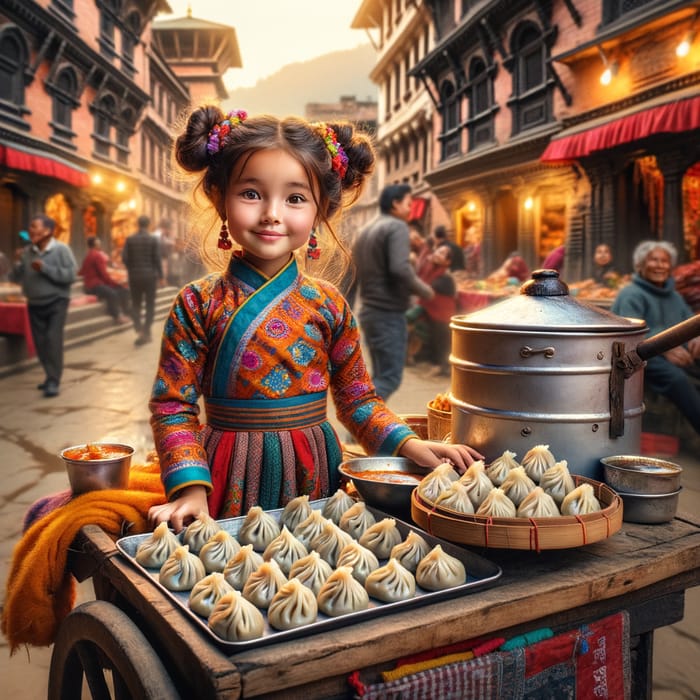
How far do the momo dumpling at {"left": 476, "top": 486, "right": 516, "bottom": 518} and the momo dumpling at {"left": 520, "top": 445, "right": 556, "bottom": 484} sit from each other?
0.17m

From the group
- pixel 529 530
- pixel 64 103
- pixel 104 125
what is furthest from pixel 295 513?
pixel 104 125

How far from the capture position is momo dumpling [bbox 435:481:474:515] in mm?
1339

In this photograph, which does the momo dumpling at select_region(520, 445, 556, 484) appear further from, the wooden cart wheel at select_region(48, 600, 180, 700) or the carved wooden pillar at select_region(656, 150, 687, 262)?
the carved wooden pillar at select_region(656, 150, 687, 262)

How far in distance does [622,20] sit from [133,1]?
680 inches

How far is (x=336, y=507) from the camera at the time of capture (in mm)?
1533

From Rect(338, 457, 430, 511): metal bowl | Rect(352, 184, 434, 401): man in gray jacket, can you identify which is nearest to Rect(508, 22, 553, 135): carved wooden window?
Rect(352, 184, 434, 401): man in gray jacket

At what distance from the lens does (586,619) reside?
132 centimetres

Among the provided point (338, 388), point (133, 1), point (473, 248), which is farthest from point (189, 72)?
point (338, 388)

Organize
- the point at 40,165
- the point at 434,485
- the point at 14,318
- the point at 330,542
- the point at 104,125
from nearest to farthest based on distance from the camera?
the point at 330,542 → the point at 434,485 → the point at 14,318 → the point at 40,165 → the point at 104,125

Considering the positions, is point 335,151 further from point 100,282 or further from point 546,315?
point 100,282

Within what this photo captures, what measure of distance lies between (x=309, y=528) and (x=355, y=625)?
352mm

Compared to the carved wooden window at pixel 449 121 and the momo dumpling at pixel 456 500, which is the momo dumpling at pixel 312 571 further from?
the carved wooden window at pixel 449 121

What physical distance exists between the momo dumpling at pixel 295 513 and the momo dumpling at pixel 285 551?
0.50ft

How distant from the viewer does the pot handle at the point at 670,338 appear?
147cm
